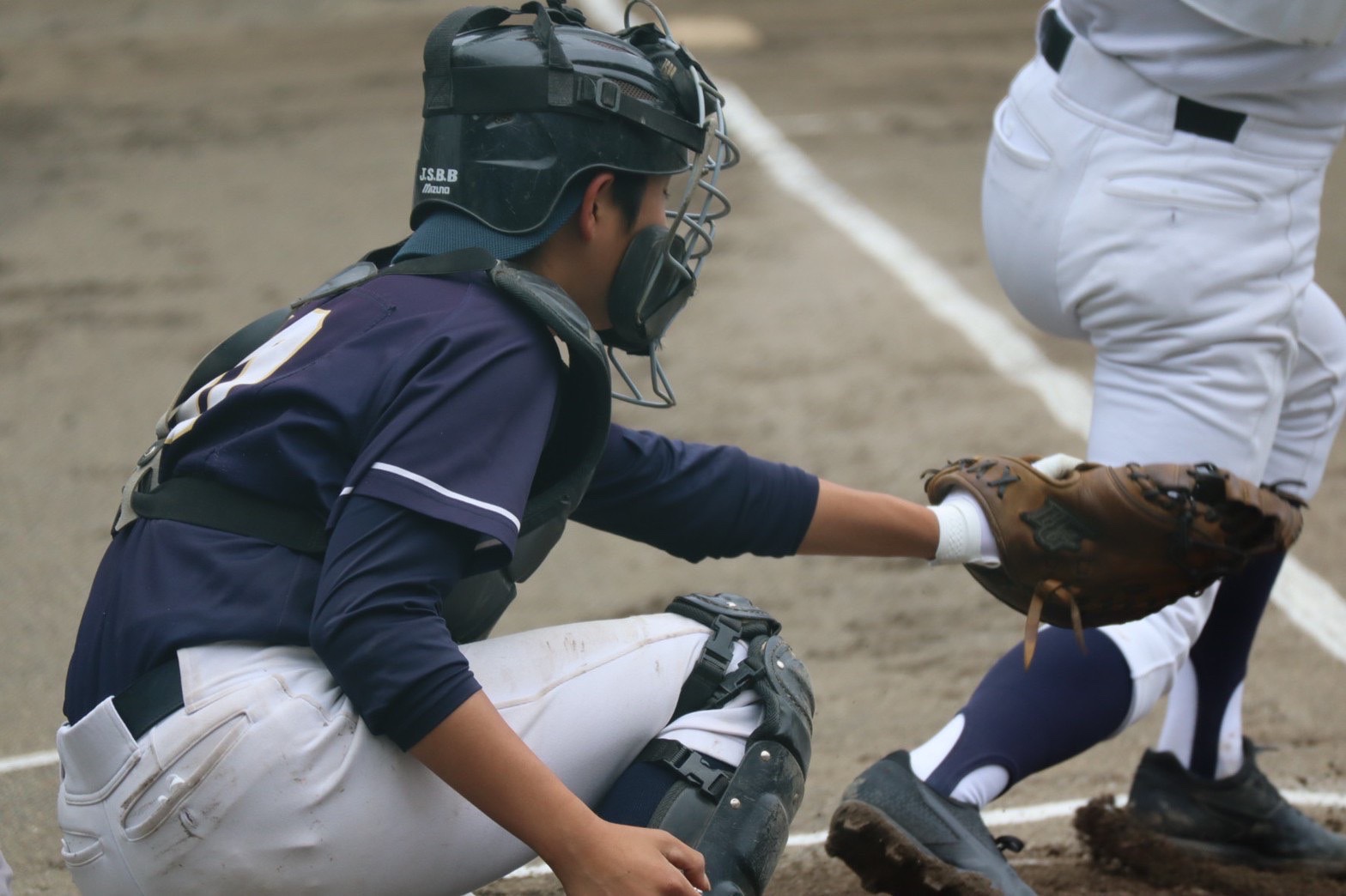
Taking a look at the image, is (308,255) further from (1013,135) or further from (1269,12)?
(1269,12)

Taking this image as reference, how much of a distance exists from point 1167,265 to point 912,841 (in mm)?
900

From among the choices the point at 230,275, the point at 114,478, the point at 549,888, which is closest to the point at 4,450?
the point at 114,478

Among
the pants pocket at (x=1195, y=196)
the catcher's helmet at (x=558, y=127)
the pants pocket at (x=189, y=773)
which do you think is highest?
the catcher's helmet at (x=558, y=127)

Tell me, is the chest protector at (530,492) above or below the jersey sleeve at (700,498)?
above

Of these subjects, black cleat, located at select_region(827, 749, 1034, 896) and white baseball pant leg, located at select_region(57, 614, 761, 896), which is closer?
white baseball pant leg, located at select_region(57, 614, 761, 896)

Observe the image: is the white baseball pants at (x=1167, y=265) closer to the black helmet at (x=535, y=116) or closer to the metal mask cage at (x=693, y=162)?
the metal mask cage at (x=693, y=162)


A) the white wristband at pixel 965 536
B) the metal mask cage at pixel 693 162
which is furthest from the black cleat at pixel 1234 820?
the metal mask cage at pixel 693 162

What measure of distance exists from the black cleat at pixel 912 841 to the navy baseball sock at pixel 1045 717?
0.06 meters

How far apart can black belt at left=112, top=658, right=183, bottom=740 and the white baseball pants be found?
1.38m

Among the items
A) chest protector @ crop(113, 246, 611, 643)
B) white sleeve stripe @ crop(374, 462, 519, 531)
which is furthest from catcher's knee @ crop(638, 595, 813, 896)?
white sleeve stripe @ crop(374, 462, 519, 531)

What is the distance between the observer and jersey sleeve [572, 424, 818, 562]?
7.17ft

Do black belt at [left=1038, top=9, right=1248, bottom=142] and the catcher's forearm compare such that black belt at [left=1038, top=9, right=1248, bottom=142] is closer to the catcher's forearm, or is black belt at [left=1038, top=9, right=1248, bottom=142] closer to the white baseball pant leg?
the catcher's forearm

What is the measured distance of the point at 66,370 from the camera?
4.99 m

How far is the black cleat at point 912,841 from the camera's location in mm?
2135
